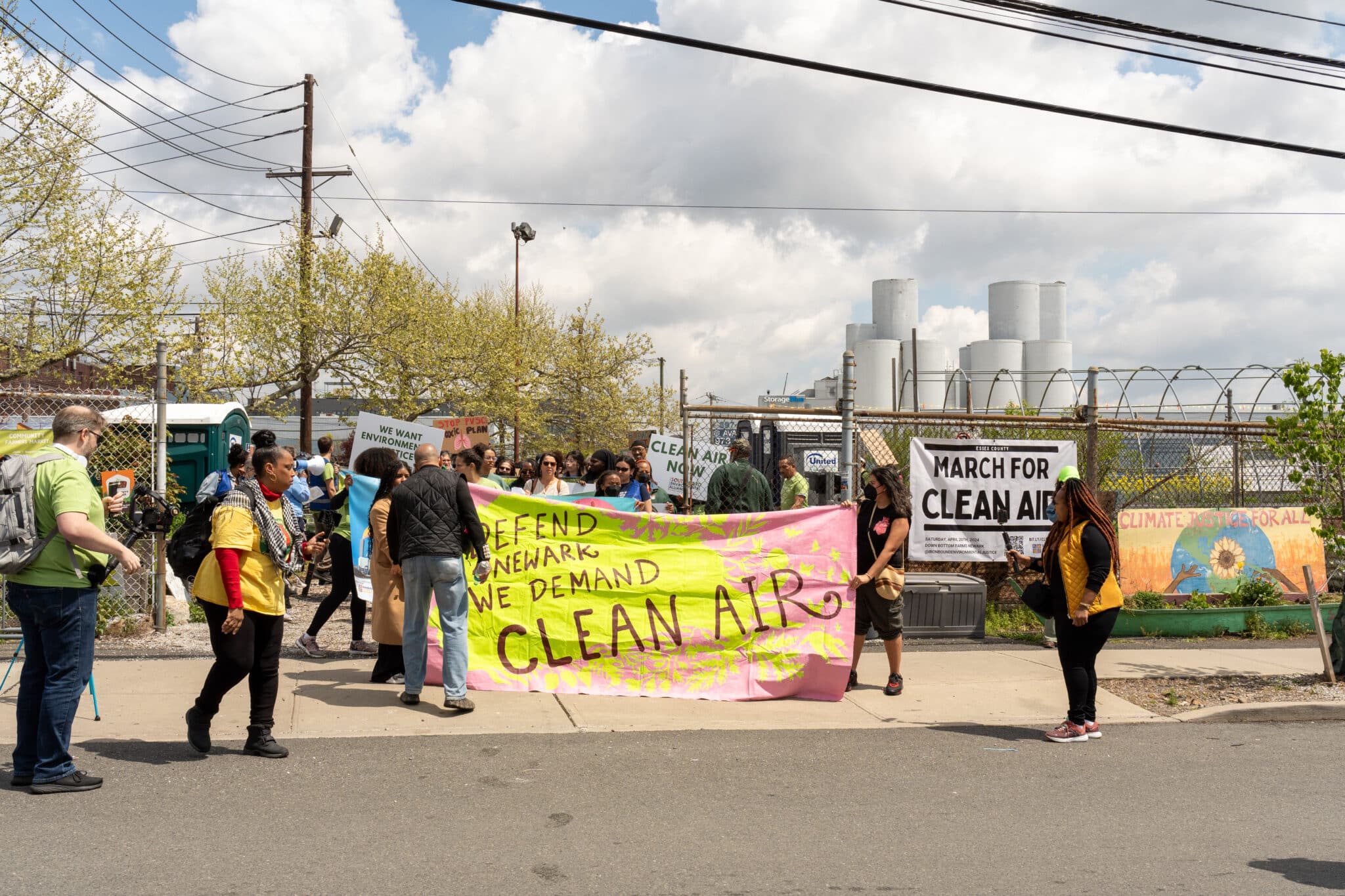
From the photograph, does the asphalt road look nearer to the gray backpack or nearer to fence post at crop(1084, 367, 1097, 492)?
the gray backpack

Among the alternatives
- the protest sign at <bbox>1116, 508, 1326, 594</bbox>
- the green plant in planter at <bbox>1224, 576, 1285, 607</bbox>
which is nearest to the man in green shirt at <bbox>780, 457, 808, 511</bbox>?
the protest sign at <bbox>1116, 508, 1326, 594</bbox>

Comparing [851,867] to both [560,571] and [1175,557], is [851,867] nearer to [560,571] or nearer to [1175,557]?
[560,571]

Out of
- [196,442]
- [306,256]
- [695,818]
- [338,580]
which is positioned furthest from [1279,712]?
[306,256]

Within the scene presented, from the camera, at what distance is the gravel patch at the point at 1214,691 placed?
8008mm

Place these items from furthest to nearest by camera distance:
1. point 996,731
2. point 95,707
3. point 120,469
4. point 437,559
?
point 120,469
point 996,731
point 437,559
point 95,707

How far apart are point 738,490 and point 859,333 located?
42.7 meters

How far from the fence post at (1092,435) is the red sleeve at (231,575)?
8.29 meters

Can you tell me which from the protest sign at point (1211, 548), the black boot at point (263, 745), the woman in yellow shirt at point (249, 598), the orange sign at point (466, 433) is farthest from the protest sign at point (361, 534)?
the protest sign at point (1211, 548)

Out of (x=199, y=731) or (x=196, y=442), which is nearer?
(x=199, y=731)

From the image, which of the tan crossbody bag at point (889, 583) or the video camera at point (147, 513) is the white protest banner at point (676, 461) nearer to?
the tan crossbody bag at point (889, 583)

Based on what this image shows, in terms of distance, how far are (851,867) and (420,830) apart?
192 cm

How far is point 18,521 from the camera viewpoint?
527 cm

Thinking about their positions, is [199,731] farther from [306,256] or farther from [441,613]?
[306,256]

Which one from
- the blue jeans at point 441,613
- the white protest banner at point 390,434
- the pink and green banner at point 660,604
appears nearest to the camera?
the blue jeans at point 441,613
